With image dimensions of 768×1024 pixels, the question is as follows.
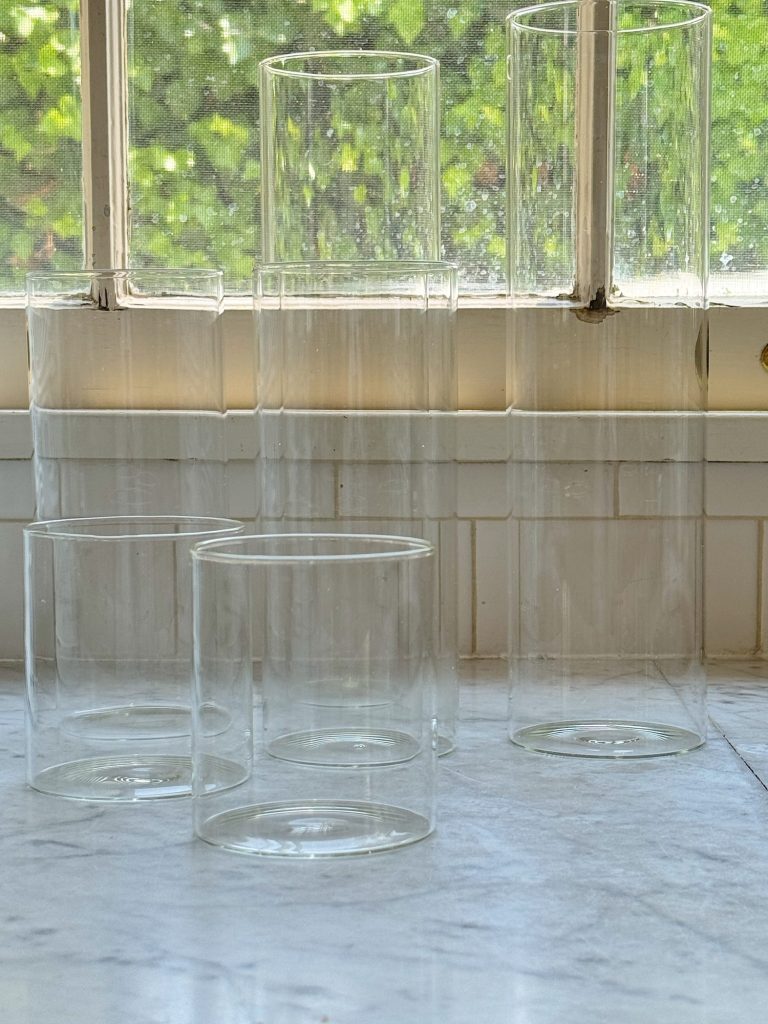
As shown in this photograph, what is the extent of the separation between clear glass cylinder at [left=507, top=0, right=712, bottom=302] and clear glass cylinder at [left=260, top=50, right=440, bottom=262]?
0.20ft

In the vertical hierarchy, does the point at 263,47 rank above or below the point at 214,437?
above

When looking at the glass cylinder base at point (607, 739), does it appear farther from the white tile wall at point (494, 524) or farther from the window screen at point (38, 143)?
the window screen at point (38, 143)

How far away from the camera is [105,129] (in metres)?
1.18

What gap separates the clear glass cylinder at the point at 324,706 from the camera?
60 cm

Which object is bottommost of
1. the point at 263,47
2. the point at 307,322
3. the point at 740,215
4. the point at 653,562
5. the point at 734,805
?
the point at 734,805

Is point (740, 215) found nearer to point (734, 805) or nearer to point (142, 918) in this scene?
point (734, 805)

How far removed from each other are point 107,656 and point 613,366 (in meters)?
0.34

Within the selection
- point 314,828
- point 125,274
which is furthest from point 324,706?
point 125,274

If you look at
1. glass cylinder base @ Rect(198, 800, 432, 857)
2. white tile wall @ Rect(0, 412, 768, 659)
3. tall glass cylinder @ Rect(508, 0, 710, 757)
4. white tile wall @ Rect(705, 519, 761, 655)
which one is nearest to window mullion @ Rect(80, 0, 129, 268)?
white tile wall @ Rect(0, 412, 768, 659)

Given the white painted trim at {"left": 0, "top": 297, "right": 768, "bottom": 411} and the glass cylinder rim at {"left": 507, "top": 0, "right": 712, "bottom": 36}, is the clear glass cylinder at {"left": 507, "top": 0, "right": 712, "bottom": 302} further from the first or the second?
the white painted trim at {"left": 0, "top": 297, "right": 768, "bottom": 411}

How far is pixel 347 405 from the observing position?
762mm

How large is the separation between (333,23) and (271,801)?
31.5 inches

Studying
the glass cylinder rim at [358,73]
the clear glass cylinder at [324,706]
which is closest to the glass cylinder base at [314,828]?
the clear glass cylinder at [324,706]

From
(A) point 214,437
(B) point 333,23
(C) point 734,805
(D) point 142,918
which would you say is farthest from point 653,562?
(B) point 333,23
